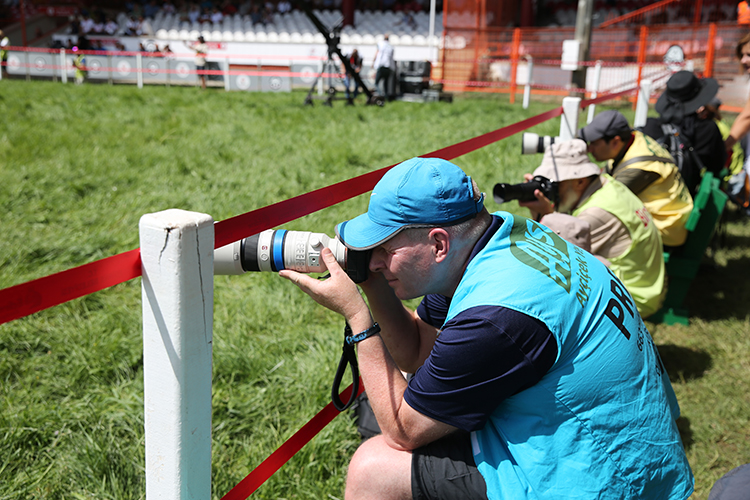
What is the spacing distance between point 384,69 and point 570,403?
40.7 ft

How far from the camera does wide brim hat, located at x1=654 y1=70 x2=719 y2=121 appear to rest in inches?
185

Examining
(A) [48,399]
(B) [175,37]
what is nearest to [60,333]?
(A) [48,399]

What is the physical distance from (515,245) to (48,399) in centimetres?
223

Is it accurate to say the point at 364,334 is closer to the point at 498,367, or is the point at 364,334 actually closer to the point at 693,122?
the point at 498,367

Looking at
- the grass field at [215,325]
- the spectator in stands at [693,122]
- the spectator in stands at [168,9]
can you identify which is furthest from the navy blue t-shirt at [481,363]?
the spectator in stands at [168,9]

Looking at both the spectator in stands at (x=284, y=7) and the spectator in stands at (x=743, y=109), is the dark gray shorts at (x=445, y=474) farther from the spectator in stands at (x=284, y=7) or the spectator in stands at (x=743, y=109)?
the spectator in stands at (x=284, y=7)

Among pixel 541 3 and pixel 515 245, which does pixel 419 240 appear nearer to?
pixel 515 245

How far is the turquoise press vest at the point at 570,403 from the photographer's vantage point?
1395mm

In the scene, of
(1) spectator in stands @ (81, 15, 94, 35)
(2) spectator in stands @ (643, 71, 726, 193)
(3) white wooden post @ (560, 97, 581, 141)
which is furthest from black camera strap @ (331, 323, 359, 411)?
(1) spectator in stands @ (81, 15, 94, 35)

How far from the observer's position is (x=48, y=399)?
265cm

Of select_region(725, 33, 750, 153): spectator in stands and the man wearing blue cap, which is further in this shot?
select_region(725, 33, 750, 153): spectator in stands

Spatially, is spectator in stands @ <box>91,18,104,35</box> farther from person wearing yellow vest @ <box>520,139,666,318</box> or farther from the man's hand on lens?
the man's hand on lens

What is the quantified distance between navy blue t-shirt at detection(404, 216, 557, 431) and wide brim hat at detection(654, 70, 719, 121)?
4163 millimetres

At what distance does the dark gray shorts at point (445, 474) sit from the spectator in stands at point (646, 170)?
9.03 feet
